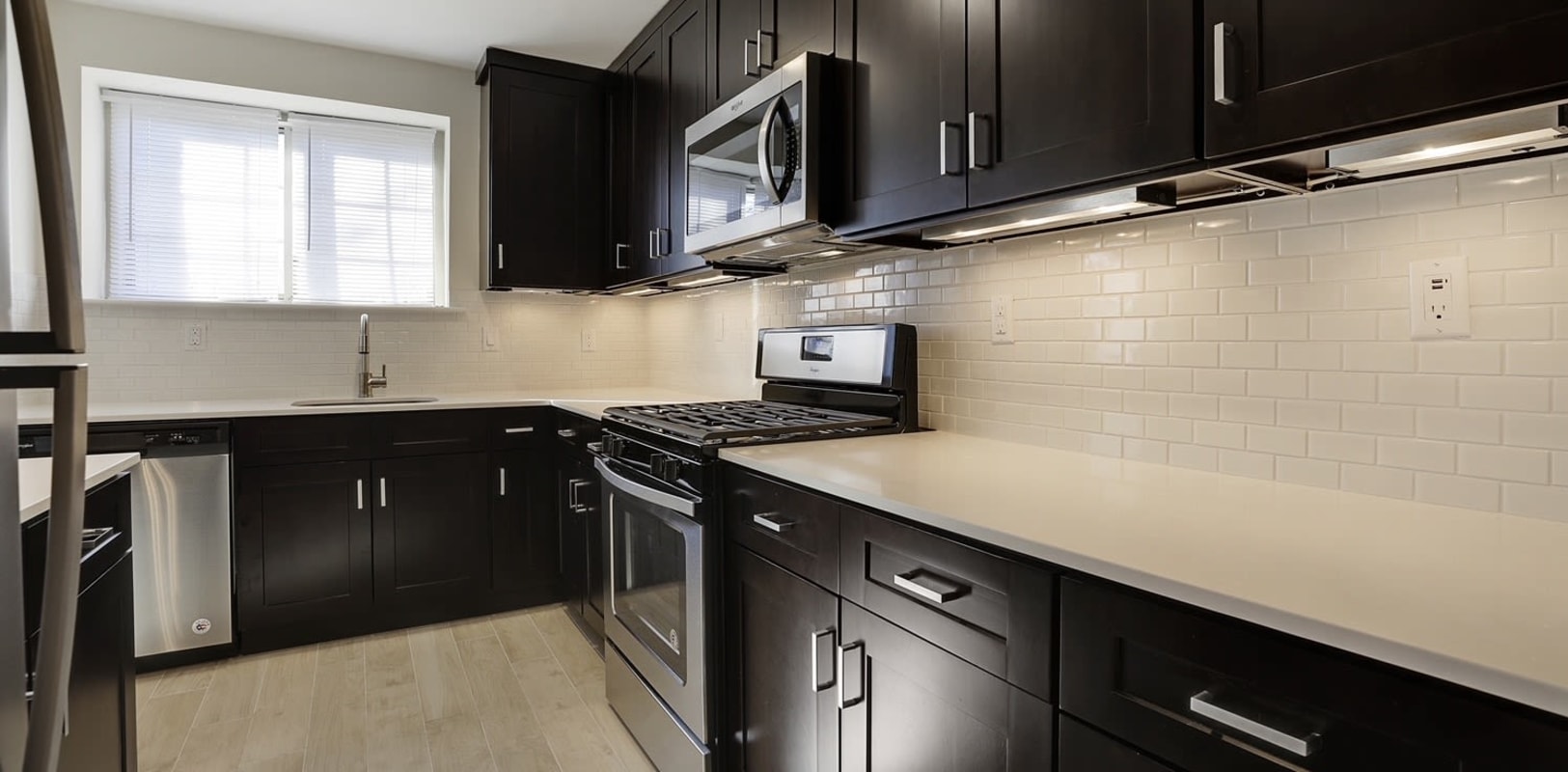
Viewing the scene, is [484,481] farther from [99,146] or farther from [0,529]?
[0,529]

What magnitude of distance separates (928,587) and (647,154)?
2.35 meters

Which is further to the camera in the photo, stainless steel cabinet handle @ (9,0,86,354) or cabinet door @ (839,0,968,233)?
cabinet door @ (839,0,968,233)

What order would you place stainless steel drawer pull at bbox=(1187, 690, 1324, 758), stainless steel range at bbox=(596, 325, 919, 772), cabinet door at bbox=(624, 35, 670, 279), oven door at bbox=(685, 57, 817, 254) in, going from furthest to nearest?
cabinet door at bbox=(624, 35, 670, 279) < oven door at bbox=(685, 57, 817, 254) < stainless steel range at bbox=(596, 325, 919, 772) < stainless steel drawer pull at bbox=(1187, 690, 1324, 758)

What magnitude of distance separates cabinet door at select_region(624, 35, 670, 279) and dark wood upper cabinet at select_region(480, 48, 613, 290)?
325 millimetres

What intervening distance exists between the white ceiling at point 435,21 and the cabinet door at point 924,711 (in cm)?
255

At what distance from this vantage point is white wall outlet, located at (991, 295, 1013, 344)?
5.91 ft

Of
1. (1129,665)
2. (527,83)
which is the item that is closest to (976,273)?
(1129,665)

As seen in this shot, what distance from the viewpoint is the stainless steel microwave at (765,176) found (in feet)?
6.01

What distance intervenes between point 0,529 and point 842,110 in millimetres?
1658

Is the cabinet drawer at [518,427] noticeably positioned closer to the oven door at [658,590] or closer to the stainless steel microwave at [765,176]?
the oven door at [658,590]

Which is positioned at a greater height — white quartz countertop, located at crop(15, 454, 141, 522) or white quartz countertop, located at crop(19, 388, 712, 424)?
white quartz countertop, located at crop(19, 388, 712, 424)

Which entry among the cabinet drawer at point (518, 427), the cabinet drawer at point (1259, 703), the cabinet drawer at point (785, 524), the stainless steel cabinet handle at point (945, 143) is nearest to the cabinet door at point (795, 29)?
the stainless steel cabinet handle at point (945, 143)

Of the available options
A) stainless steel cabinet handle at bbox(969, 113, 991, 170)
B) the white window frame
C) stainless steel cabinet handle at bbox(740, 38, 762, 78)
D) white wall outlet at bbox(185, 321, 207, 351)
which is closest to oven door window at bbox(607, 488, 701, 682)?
stainless steel cabinet handle at bbox(969, 113, 991, 170)

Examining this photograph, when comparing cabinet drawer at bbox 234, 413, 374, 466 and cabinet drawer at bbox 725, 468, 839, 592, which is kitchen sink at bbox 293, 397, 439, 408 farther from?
cabinet drawer at bbox 725, 468, 839, 592
